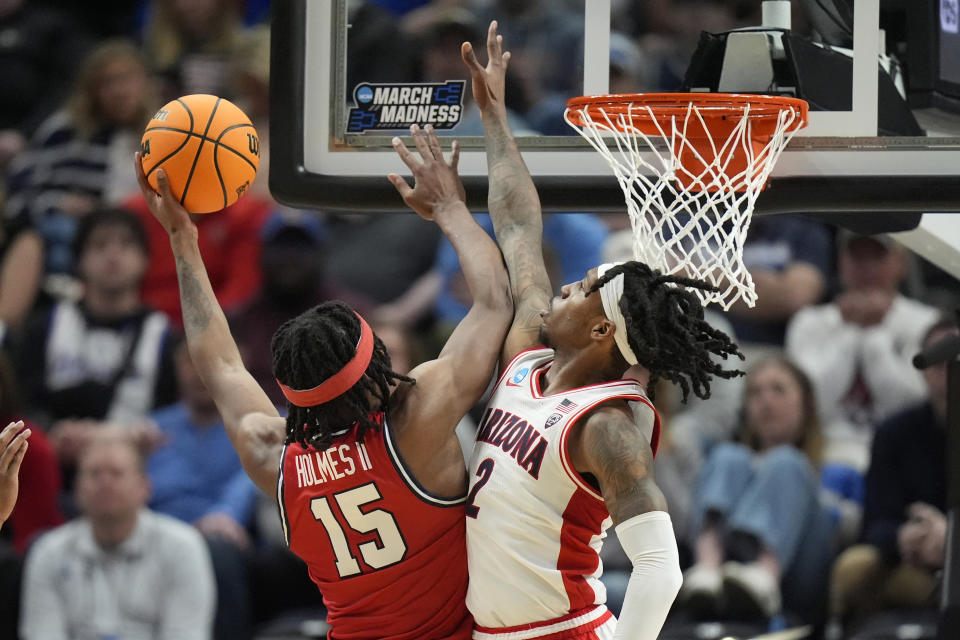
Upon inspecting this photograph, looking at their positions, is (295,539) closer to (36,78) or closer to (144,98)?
(144,98)

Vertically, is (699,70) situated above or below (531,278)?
above

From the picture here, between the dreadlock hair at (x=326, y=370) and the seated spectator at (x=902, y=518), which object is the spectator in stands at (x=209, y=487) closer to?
the seated spectator at (x=902, y=518)

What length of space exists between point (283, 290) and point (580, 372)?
404cm

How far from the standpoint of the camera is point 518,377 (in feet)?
13.2

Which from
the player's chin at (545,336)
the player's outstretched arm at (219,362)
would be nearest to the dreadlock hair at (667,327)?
the player's chin at (545,336)

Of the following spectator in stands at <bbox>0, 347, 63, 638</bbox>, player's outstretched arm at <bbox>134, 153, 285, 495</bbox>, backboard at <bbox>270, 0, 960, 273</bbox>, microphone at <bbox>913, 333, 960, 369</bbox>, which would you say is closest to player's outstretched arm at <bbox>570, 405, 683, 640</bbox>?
player's outstretched arm at <bbox>134, 153, 285, 495</bbox>

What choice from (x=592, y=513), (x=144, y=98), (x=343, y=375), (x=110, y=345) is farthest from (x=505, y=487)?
(x=144, y=98)

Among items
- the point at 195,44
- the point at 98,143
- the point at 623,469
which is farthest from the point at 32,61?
the point at 623,469

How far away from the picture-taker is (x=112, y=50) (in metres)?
8.49

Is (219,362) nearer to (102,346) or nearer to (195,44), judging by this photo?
(102,346)

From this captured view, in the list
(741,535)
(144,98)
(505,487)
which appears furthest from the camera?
(144,98)

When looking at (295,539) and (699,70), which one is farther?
(699,70)

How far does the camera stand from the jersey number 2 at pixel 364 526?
390 cm

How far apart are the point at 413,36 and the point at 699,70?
1928mm
